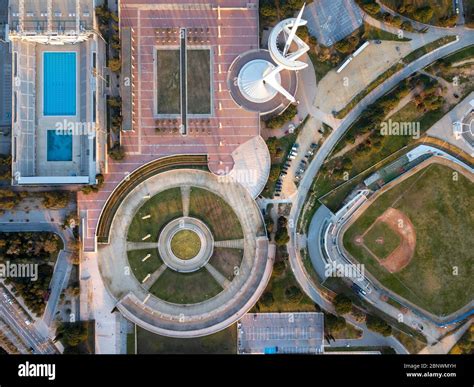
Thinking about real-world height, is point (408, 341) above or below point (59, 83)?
below

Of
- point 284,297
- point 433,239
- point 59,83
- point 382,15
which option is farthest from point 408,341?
point 59,83

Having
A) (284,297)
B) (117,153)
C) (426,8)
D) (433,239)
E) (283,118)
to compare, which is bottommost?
(284,297)

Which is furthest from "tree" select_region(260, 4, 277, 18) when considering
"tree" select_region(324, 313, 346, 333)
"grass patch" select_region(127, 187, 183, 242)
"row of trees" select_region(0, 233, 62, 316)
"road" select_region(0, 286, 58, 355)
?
"road" select_region(0, 286, 58, 355)

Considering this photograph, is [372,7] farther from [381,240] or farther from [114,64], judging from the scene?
[114,64]

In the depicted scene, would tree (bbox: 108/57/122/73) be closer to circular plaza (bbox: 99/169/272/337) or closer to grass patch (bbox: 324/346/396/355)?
circular plaza (bbox: 99/169/272/337)

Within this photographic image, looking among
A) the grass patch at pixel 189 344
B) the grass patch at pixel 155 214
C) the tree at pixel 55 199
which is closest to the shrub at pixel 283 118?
the grass patch at pixel 155 214
